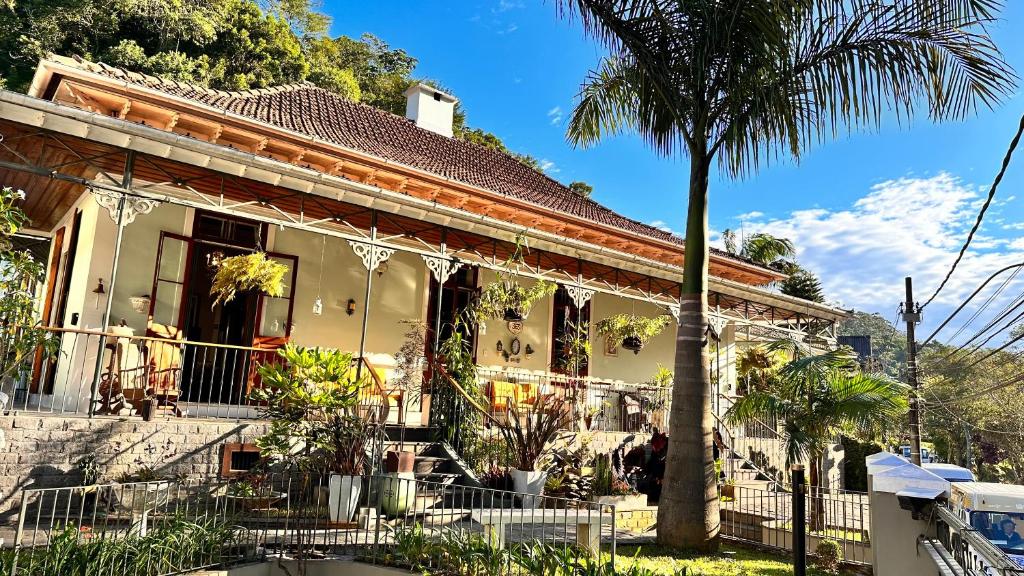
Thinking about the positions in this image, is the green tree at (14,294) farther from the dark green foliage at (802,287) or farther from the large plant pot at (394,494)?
the dark green foliage at (802,287)

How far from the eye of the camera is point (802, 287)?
3081 cm

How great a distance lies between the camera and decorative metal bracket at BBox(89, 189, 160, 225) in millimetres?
7699

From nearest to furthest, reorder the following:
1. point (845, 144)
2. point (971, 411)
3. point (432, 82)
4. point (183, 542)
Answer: point (183, 542)
point (845, 144)
point (971, 411)
point (432, 82)

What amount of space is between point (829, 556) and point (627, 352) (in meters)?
9.26

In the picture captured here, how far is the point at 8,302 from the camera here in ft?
19.3

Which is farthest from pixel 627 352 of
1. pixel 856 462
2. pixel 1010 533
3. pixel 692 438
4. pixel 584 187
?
pixel 584 187

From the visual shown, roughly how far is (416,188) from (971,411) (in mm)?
36832

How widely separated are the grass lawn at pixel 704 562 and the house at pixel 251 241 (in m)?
3.82

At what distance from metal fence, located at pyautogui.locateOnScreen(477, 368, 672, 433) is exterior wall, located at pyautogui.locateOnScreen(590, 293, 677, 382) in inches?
103

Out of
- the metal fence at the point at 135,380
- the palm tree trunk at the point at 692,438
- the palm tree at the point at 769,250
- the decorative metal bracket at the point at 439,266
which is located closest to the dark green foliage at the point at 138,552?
the metal fence at the point at 135,380

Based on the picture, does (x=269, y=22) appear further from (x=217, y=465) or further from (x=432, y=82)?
(x=217, y=465)

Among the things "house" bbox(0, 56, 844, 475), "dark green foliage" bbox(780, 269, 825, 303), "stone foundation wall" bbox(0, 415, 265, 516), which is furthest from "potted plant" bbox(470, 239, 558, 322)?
"dark green foliage" bbox(780, 269, 825, 303)

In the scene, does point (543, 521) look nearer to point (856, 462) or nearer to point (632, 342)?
point (632, 342)

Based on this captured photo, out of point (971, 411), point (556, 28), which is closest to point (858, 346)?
point (971, 411)
